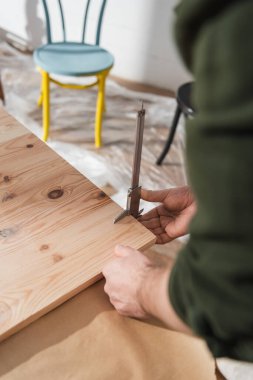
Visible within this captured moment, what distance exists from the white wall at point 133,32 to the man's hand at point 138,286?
7.12ft

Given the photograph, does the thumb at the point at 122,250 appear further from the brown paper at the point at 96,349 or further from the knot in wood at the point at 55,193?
the knot in wood at the point at 55,193

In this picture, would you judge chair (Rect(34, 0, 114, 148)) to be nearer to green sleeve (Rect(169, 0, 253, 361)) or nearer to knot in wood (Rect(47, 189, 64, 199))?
knot in wood (Rect(47, 189, 64, 199))

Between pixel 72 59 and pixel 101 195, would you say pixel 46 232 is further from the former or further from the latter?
pixel 72 59

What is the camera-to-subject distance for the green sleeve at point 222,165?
41cm

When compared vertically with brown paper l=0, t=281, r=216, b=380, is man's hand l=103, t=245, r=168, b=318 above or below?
above

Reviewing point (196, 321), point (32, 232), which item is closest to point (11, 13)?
point (32, 232)

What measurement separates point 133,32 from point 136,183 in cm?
214

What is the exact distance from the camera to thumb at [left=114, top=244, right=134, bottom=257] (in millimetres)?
871

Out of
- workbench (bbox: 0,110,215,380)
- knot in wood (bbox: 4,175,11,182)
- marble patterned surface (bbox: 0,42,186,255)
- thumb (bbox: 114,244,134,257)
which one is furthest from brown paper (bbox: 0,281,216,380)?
marble patterned surface (bbox: 0,42,186,255)

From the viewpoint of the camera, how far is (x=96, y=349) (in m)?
0.80

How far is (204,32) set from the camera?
0.44 metres

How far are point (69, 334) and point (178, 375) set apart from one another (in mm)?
239

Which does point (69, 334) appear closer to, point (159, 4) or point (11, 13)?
point (159, 4)

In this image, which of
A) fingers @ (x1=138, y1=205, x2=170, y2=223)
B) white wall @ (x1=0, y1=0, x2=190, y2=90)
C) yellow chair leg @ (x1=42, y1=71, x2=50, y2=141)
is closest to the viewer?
fingers @ (x1=138, y1=205, x2=170, y2=223)
